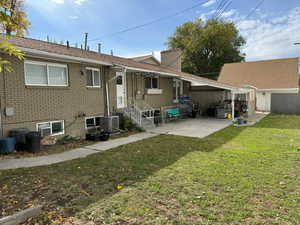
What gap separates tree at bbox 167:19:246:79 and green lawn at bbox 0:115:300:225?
33.1 metres

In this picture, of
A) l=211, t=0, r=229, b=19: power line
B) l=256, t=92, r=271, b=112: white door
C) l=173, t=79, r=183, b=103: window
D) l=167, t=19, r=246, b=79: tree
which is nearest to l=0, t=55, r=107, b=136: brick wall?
l=211, t=0, r=229, b=19: power line

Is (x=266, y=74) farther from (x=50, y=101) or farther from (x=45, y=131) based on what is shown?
(x=45, y=131)

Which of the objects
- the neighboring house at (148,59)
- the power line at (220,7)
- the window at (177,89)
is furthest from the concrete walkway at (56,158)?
the neighboring house at (148,59)

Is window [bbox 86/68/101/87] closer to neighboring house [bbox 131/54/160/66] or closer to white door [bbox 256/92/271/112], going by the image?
neighboring house [bbox 131/54/160/66]

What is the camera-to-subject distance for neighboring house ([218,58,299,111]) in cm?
2098

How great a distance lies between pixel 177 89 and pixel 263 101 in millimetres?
11272

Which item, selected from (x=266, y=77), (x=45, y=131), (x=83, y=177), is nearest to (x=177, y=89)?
(x=45, y=131)

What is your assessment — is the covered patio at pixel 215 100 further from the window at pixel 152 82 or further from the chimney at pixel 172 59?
the window at pixel 152 82

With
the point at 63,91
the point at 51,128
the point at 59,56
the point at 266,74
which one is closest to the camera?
the point at 59,56

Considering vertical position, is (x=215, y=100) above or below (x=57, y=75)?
below

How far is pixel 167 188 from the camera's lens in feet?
11.9

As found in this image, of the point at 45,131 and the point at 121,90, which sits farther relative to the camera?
the point at 121,90

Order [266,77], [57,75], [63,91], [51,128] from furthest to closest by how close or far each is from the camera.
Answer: [266,77]
[63,91]
[57,75]
[51,128]

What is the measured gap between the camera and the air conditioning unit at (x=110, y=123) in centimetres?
936
